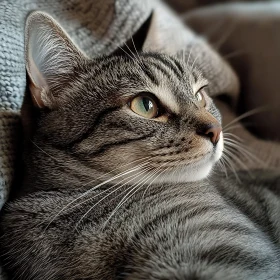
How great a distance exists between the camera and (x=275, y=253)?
91 cm

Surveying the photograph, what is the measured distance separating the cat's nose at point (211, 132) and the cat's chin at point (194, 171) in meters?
0.02

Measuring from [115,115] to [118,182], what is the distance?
0.44 feet

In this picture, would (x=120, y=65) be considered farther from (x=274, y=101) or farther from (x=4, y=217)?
(x=274, y=101)

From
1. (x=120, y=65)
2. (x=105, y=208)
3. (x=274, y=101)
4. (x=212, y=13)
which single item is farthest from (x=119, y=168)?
Result: (x=212, y=13)

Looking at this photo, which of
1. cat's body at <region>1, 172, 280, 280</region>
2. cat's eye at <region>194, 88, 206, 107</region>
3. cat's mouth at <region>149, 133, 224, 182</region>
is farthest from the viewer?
cat's eye at <region>194, 88, 206, 107</region>

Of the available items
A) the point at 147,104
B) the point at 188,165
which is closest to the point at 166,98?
the point at 147,104

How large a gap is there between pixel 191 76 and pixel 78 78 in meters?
0.26

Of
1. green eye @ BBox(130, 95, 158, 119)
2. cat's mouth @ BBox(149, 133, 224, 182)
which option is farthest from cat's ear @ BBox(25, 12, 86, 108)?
cat's mouth @ BBox(149, 133, 224, 182)

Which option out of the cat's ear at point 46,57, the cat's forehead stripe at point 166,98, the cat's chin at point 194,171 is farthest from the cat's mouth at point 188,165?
the cat's ear at point 46,57

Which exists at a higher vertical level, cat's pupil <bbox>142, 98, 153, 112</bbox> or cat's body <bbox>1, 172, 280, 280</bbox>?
cat's pupil <bbox>142, 98, 153, 112</bbox>

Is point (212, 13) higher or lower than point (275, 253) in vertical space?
higher

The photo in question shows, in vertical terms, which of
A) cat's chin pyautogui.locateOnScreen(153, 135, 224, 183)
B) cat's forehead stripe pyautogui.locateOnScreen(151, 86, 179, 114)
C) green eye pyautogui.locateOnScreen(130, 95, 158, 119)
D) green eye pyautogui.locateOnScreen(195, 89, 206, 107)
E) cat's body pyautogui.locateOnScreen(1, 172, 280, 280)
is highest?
green eye pyautogui.locateOnScreen(195, 89, 206, 107)

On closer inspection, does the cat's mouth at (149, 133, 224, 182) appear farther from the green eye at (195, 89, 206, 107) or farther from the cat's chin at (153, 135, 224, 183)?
the green eye at (195, 89, 206, 107)

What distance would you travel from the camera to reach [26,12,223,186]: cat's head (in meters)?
0.92
